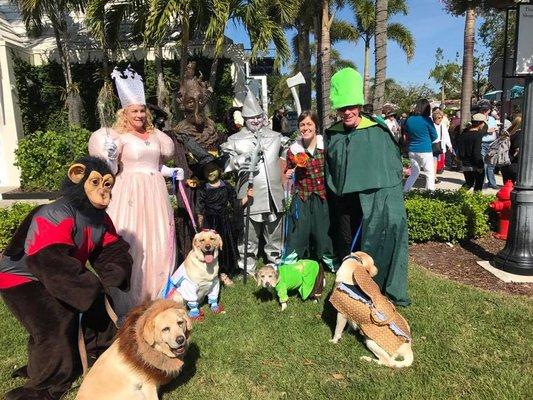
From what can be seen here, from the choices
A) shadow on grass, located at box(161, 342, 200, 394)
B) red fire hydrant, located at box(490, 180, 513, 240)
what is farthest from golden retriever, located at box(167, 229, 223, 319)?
red fire hydrant, located at box(490, 180, 513, 240)

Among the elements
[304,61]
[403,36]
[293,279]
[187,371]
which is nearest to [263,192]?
[293,279]

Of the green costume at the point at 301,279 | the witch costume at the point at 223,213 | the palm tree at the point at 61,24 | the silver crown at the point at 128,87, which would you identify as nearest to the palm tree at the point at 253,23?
the palm tree at the point at 61,24

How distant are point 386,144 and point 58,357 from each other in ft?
10.7

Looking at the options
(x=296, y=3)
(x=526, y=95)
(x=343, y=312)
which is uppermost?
(x=296, y=3)

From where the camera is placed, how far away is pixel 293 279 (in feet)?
14.3

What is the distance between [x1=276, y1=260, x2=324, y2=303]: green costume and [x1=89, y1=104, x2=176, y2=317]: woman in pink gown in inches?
47.4

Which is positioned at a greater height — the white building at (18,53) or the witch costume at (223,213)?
the white building at (18,53)

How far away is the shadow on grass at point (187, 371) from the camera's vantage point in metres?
3.21

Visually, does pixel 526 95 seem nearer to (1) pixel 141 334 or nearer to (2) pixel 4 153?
(1) pixel 141 334

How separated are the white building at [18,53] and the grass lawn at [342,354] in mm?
7625

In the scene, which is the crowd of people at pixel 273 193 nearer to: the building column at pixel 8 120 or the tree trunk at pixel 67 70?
the building column at pixel 8 120

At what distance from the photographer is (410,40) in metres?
24.4

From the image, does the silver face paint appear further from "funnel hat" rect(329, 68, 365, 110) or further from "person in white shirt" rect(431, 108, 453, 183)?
"person in white shirt" rect(431, 108, 453, 183)

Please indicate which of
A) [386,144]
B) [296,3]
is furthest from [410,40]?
[386,144]
